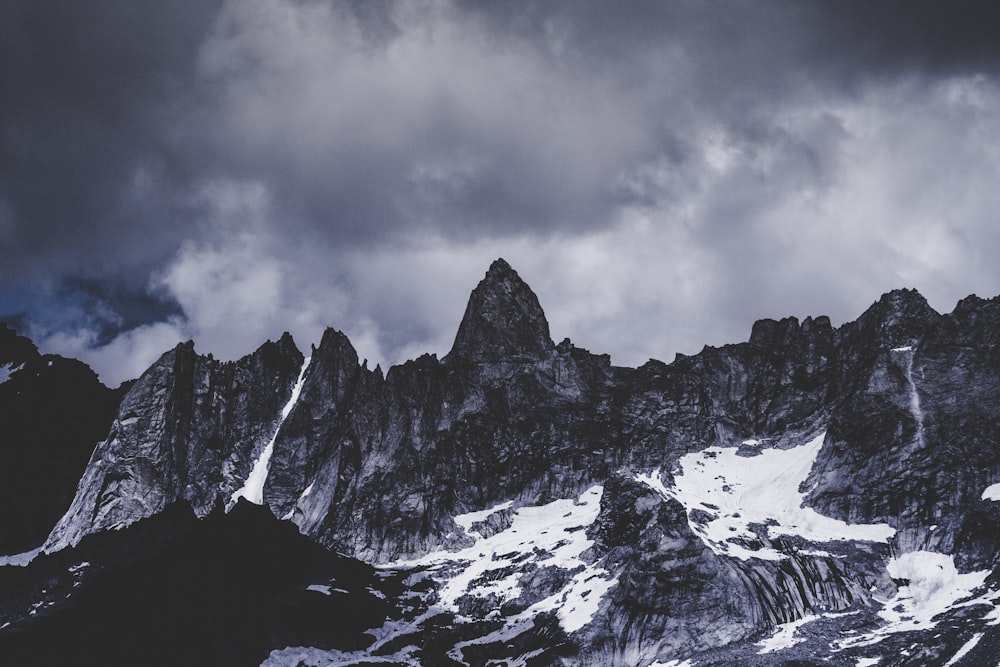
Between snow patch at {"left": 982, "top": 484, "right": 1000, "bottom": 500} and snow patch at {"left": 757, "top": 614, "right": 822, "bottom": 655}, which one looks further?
snow patch at {"left": 982, "top": 484, "right": 1000, "bottom": 500}

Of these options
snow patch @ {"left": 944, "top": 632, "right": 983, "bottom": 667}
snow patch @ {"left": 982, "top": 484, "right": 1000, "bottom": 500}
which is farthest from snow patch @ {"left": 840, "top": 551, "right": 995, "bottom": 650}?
snow patch @ {"left": 982, "top": 484, "right": 1000, "bottom": 500}

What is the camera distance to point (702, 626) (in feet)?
596

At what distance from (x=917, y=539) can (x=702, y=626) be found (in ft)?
156

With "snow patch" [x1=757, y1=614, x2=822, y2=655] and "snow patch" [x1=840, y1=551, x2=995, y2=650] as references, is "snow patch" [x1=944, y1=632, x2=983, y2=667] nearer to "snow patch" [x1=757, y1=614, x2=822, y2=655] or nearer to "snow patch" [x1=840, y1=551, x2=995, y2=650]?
"snow patch" [x1=840, y1=551, x2=995, y2=650]

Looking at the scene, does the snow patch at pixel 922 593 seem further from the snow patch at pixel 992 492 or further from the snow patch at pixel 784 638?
the snow patch at pixel 992 492

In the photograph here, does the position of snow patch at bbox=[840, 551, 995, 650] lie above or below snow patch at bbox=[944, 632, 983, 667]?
above

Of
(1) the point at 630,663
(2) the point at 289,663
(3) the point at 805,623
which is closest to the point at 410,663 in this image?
(2) the point at 289,663

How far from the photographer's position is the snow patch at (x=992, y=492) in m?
194

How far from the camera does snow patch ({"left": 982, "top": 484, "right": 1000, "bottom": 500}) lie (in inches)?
7648

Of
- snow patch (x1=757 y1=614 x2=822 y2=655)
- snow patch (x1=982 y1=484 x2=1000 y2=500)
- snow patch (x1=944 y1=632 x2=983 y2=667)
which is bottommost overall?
snow patch (x1=944 y1=632 x2=983 y2=667)

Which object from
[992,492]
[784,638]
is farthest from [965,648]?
[992,492]

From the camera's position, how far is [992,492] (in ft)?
643

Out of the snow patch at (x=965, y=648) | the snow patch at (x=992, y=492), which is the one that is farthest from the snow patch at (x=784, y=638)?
the snow patch at (x=992, y=492)

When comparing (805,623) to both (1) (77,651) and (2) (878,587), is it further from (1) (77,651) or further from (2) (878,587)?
(1) (77,651)
